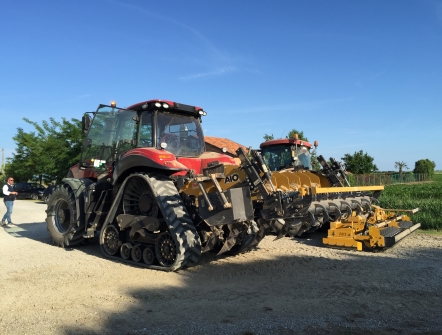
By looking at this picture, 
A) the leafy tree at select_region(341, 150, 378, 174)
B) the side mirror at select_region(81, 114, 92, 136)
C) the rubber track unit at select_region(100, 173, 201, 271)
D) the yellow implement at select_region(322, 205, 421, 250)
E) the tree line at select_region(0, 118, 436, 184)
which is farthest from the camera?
the leafy tree at select_region(341, 150, 378, 174)

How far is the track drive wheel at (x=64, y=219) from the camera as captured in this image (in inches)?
326

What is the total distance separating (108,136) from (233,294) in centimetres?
449

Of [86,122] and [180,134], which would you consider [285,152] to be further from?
[86,122]

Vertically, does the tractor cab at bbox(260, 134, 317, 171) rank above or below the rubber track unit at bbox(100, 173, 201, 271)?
above

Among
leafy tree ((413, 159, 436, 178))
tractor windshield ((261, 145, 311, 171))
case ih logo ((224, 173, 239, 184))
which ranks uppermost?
leafy tree ((413, 159, 436, 178))

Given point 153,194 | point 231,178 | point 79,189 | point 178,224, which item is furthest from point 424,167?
point 178,224

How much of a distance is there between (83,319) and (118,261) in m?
2.89

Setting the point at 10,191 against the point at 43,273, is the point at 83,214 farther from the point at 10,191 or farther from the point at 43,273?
the point at 10,191

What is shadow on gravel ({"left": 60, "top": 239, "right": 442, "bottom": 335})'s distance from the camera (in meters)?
4.08

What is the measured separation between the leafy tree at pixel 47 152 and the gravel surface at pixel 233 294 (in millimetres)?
21769

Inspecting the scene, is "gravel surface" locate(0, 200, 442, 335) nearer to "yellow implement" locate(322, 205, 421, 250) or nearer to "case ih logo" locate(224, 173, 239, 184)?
"yellow implement" locate(322, 205, 421, 250)

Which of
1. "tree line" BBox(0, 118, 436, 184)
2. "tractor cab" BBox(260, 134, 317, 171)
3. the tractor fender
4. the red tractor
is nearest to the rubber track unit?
the red tractor

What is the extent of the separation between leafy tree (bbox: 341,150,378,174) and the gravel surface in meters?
32.8

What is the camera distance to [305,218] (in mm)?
6535
